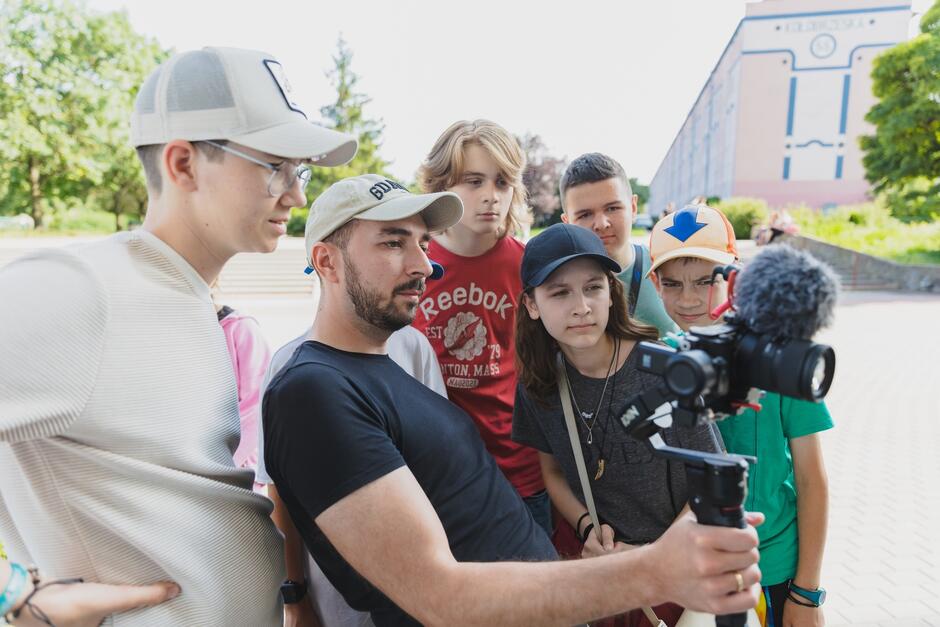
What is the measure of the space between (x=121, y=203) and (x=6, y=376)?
47.6 m

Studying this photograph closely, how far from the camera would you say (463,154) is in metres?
3.15

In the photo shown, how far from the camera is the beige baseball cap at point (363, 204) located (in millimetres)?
1938

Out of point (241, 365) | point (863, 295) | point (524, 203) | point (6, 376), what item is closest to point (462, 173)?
point (524, 203)

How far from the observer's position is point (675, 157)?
84938 millimetres

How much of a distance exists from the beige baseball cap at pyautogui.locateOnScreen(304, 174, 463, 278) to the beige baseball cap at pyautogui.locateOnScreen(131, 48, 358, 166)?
29cm

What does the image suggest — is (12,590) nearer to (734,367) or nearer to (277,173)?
(277,173)

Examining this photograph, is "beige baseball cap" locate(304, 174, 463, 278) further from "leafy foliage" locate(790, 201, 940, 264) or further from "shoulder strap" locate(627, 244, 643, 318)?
"leafy foliage" locate(790, 201, 940, 264)

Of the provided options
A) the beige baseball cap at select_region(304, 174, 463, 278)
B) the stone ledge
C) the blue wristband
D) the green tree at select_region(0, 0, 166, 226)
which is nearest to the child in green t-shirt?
the beige baseball cap at select_region(304, 174, 463, 278)

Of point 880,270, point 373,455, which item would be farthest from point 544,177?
point 373,455

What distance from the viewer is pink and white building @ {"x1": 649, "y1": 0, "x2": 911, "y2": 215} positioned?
Answer: 140 feet

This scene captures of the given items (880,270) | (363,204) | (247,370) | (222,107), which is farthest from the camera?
(880,270)

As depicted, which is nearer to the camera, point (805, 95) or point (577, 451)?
point (577, 451)

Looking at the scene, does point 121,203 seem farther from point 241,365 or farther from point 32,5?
point 241,365

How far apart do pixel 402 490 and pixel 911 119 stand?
2767 cm
